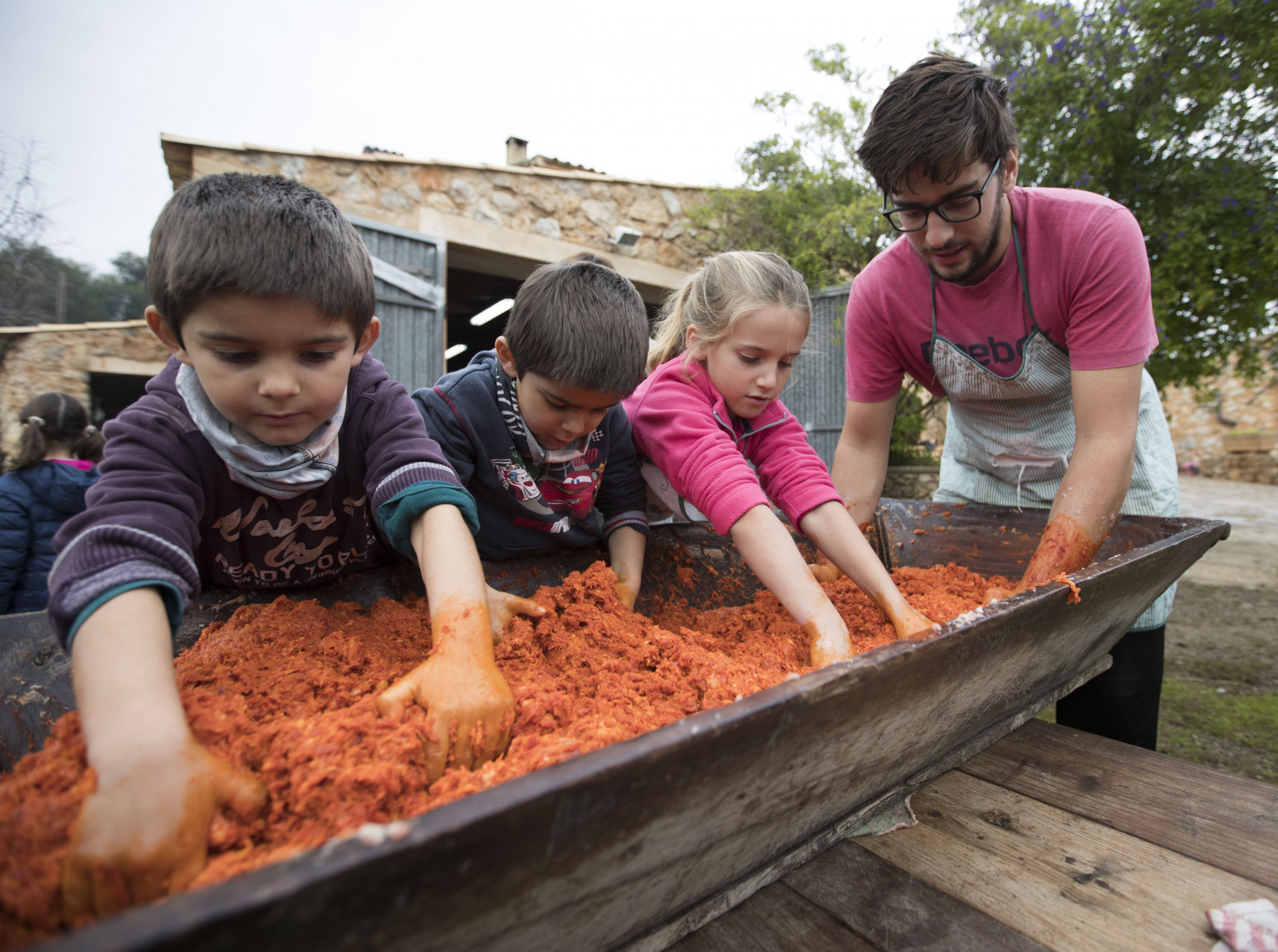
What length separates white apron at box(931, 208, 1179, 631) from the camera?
2.21 meters

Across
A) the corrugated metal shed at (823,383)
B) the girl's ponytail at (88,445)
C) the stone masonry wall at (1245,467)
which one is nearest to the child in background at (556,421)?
the girl's ponytail at (88,445)

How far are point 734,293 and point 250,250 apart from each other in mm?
1332

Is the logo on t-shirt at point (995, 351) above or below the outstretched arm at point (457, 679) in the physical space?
above

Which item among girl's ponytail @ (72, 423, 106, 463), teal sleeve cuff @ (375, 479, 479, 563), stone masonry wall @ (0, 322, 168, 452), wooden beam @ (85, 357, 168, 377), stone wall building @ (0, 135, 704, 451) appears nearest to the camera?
teal sleeve cuff @ (375, 479, 479, 563)

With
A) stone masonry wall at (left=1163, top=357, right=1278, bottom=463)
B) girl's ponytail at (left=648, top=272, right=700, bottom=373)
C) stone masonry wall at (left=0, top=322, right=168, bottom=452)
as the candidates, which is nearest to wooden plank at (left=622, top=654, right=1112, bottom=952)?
girl's ponytail at (left=648, top=272, right=700, bottom=373)

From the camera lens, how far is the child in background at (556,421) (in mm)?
1716

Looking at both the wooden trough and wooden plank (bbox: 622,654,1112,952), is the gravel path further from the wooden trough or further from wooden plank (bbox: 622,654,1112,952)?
wooden plank (bbox: 622,654,1112,952)

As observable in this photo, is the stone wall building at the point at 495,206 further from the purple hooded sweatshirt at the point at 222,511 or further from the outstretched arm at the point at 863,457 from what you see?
the purple hooded sweatshirt at the point at 222,511

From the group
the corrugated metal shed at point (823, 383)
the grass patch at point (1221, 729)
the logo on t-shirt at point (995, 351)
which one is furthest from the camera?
the corrugated metal shed at point (823, 383)

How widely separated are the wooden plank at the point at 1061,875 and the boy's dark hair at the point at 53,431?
4085mm

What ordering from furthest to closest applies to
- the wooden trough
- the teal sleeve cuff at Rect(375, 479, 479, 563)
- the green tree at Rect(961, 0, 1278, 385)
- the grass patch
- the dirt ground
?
the green tree at Rect(961, 0, 1278, 385), the dirt ground, the grass patch, the teal sleeve cuff at Rect(375, 479, 479, 563), the wooden trough

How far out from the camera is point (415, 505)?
1363 millimetres

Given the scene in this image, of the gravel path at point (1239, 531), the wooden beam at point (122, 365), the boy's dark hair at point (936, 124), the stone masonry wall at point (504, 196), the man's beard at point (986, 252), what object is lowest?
the gravel path at point (1239, 531)

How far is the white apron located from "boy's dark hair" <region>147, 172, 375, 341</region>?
1880 mm
